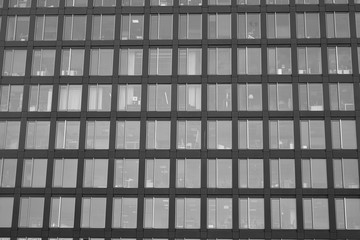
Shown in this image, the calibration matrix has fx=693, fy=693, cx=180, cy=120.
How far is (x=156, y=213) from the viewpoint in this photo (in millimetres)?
54344

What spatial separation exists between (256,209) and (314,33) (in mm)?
15805

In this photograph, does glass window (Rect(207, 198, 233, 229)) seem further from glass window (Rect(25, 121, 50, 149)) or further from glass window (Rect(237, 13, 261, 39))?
glass window (Rect(25, 121, 50, 149))

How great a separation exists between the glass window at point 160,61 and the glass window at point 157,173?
769 cm

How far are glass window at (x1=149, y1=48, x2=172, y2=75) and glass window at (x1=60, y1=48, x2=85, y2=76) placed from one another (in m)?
5.90

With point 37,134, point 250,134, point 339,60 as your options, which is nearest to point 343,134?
point 339,60

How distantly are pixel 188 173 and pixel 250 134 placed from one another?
5.94 metres

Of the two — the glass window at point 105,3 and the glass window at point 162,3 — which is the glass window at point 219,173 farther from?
the glass window at point 105,3

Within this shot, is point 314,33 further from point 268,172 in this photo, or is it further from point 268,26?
point 268,172

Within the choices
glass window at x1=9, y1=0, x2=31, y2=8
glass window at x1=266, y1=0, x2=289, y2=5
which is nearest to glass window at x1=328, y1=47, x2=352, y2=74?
glass window at x1=266, y1=0, x2=289, y2=5

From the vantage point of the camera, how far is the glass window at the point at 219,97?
56.8m

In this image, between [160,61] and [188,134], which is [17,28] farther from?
[188,134]

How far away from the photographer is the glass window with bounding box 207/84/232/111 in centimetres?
5684

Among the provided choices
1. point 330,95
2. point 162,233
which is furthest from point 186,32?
point 162,233

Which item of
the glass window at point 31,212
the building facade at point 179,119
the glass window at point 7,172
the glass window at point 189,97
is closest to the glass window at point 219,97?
the building facade at point 179,119
